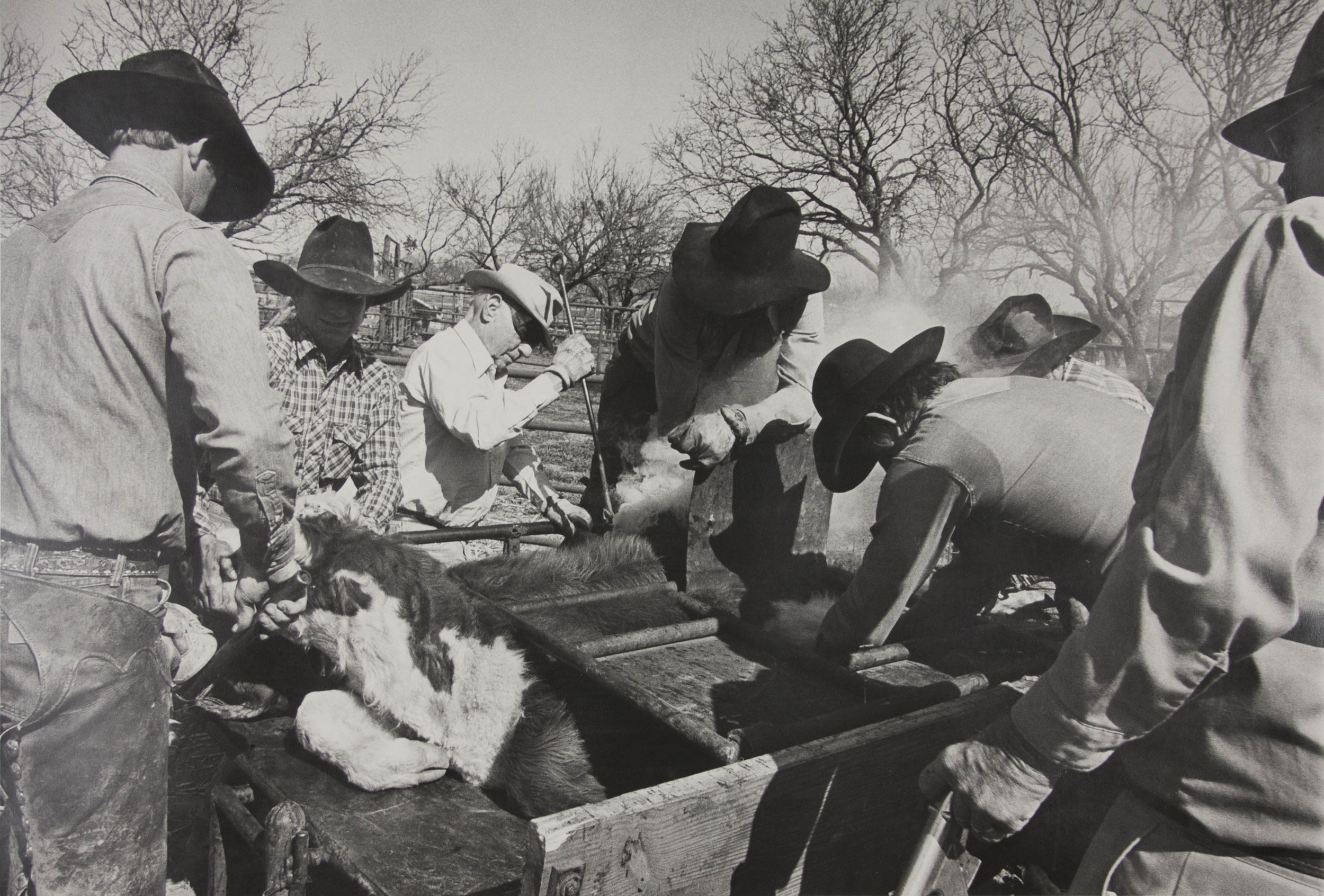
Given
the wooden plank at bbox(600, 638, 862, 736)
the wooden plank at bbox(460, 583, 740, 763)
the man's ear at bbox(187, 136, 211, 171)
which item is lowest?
the wooden plank at bbox(600, 638, 862, 736)

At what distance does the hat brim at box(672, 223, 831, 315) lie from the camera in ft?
12.1

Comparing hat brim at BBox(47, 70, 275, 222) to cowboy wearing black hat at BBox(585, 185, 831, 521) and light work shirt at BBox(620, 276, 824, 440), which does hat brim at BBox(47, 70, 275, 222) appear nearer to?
cowboy wearing black hat at BBox(585, 185, 831, 521)

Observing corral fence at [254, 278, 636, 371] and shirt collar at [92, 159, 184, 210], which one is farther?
corral fence at [254, 278, 636, 371]

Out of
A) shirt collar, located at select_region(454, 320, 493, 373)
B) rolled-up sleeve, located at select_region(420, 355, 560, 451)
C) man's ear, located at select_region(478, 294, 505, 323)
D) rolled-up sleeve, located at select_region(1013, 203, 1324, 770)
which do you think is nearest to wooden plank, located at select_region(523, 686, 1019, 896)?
rolled-up sleeve, located at select_region(1013, 203, 1324, 770)

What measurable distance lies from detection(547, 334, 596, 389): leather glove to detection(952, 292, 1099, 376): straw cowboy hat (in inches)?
71.4

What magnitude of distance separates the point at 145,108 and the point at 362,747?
1.72 m

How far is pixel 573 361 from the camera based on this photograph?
167 inches

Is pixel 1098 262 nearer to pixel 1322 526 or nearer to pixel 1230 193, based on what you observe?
pixel 1230 193

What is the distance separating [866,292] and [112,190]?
10.6 metres

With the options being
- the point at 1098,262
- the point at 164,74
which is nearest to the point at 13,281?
the point at 164,74

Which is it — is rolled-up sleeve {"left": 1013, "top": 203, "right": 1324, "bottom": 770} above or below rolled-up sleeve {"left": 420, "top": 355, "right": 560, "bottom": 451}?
above

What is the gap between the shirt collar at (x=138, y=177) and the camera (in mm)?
2008

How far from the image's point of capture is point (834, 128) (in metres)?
10.9

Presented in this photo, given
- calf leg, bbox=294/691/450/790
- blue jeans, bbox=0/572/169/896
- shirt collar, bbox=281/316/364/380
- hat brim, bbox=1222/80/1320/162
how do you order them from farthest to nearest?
shirt collar, bbox=281/316/364/380, calf leg, bbox=294/691/450/790, blue jeans, bbox=0/572/169/896, hat brim, bbox=1222/80/1320/162
